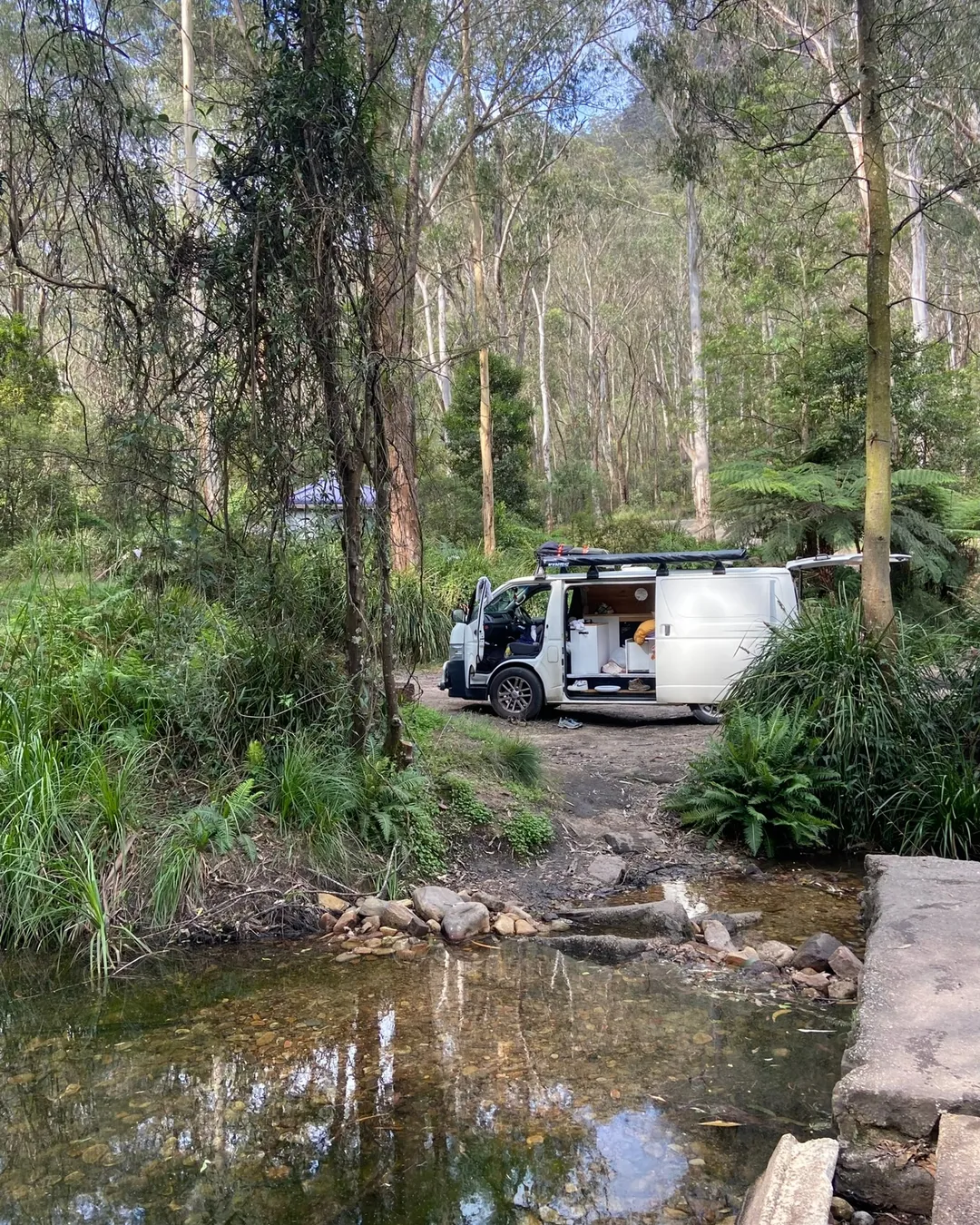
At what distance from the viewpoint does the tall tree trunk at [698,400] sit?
25.0 m

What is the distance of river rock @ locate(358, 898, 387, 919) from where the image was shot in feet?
19.5

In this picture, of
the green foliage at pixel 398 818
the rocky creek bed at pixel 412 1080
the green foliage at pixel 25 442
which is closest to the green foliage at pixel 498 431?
the green foliage at pixel 25 442

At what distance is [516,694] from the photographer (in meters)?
11.4

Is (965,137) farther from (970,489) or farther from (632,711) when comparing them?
(632,711)

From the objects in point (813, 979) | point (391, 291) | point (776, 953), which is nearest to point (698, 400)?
point (391, 291)

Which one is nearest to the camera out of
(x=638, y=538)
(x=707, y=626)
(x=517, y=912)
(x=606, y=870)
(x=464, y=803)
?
(x=517, y=912)

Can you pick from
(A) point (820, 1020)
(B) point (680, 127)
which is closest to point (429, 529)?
(B) point (680, 127)

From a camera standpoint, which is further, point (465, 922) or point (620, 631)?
point (620, 631)

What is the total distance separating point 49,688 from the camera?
21.9 ft

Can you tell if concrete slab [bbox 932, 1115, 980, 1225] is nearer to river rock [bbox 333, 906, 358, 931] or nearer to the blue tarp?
river rock [bbox 333, 906, 358, 931]

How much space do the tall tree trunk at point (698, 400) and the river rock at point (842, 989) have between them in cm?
1989

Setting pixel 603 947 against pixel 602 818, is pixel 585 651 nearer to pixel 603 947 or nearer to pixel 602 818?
pixel 602 818

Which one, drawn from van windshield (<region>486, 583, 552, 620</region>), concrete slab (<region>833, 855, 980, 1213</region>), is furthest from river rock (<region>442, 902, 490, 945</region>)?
van windshield (<region>486, 583, 552, 620</region>)

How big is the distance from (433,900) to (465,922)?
33cm
